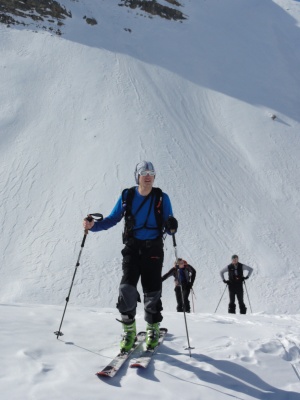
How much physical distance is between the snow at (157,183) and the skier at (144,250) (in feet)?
1.43

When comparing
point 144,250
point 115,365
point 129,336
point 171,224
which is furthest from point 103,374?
point 171,224

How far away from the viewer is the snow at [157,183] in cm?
425

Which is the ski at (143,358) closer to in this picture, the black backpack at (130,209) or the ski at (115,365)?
the ski at (115,365)

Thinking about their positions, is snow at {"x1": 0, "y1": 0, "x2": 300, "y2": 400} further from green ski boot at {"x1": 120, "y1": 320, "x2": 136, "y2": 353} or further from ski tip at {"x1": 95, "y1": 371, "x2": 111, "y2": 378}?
green ski boot at {"x1": 120, "y1": 320, "x2": 136, "y2": 353}

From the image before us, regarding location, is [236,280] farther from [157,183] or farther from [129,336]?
[157,183]

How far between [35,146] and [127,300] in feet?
65.2

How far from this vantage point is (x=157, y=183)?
2103 cm

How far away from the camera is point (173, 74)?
107 ft

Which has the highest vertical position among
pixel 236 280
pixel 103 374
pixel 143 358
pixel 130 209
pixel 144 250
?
pixel 236 280

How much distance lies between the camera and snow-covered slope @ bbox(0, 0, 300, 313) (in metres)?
15.7

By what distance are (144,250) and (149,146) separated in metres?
19.0

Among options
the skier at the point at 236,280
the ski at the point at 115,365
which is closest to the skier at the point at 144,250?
the ski at the point at 115,365

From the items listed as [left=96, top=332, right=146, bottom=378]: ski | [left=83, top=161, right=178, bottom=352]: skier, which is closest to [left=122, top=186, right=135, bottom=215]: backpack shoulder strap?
[left=83, top=161, right=178, bottom=352]: skier

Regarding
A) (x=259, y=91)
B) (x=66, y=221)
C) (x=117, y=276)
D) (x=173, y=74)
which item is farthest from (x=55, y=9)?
(x=117, y=276)
